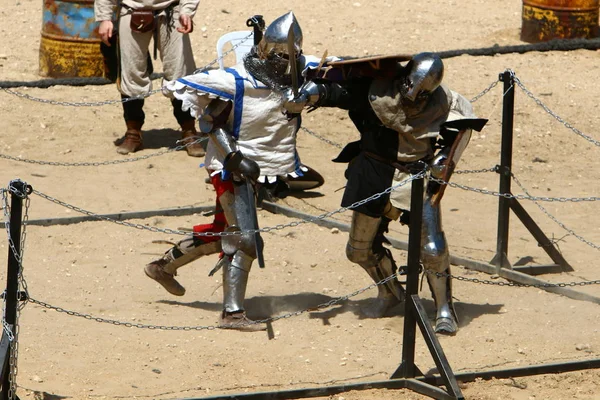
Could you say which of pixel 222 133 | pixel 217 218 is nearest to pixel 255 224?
pixel 217 218

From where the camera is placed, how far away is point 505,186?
7.72 metres

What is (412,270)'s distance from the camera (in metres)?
5.84

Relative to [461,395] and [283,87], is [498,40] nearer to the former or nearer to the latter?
[283,87]

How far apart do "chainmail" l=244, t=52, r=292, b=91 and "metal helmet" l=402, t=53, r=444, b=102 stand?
707 millimetres

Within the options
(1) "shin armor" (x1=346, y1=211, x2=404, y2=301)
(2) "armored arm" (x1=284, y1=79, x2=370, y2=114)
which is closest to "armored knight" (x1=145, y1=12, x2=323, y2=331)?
(2) "armored arm" (x1=284, y1=79, x2=370, y2=114)

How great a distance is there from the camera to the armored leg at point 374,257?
6762 mm

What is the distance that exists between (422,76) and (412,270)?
1.06 metres

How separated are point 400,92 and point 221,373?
5.49ft

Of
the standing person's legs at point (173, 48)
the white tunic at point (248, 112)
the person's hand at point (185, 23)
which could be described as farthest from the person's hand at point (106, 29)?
the white tunic at point (248, 112)

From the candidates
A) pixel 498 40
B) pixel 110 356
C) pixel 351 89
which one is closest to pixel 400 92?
pixel 351 89

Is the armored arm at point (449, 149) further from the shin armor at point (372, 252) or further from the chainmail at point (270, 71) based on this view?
the chainmail at point (270, 71)

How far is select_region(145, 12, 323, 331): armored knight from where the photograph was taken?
658 centimetres

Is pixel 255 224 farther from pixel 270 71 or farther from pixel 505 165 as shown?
pixel 505 165

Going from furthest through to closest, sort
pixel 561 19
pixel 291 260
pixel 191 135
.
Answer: pixel 561 19 < pixel 191 135 < pixel 291 260
